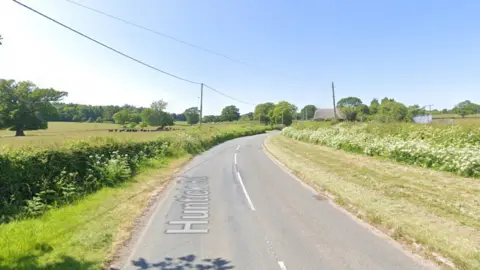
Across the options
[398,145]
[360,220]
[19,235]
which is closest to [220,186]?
[360,220]

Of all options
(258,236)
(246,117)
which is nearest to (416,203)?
(258,236)

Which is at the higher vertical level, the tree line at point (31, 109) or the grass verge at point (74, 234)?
the tree line at point (31, 109)

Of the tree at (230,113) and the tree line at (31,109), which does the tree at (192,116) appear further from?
the tree line at (31,109)

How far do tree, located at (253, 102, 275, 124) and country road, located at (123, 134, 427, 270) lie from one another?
4383 inches

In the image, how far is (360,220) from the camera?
6.07 metres

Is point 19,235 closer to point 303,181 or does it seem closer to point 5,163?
point 5,163

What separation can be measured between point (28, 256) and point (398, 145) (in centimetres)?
1552

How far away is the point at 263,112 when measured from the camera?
124125 millimetres

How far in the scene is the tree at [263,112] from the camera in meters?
120

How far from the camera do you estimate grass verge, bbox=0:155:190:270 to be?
4199 millimetres

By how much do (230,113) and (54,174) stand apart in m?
141

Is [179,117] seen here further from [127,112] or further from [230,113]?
[127,112]

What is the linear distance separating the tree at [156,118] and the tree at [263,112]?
140 feet

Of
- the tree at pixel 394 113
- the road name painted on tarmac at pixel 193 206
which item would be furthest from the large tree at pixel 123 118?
the road name painted on tarmac at pixel 193 206
